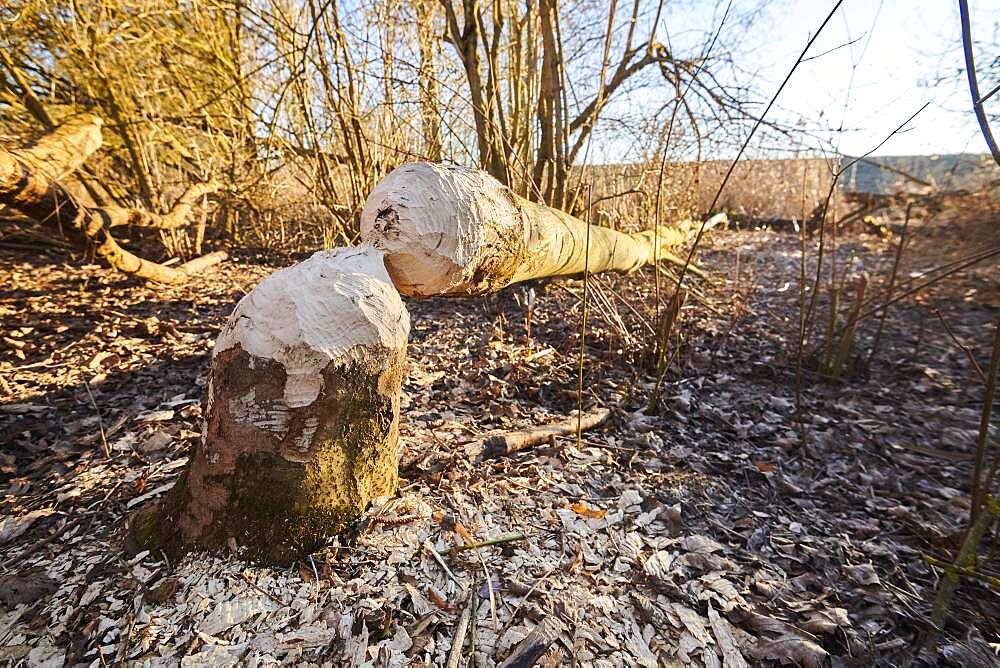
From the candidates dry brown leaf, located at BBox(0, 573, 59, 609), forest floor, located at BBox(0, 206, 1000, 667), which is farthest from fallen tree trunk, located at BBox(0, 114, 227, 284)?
dry brown leaf, located at BBox(0, 573, 59, 609)

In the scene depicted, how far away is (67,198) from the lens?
277 centimetres

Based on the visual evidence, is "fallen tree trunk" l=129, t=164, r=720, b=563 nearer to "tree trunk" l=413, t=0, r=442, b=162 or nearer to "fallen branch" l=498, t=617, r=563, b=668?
"fallen branch" l=498, t=617, r=563, b=668

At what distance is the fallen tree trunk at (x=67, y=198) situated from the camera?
244cm

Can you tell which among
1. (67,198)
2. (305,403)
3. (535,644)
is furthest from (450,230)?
(67,198)

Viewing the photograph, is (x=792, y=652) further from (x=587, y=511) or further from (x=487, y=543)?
(x=487, y=543)

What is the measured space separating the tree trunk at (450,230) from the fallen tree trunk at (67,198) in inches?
93.0

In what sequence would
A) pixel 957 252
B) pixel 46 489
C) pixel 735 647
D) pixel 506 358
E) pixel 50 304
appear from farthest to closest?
pixel 957 252 < pixel 50 304 < pixel 506 358 < pixel 46 489 < pixel 735 647

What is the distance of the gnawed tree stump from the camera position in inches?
47.5

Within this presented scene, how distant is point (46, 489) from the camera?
160 centimetres

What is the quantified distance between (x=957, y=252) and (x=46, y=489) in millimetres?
8299

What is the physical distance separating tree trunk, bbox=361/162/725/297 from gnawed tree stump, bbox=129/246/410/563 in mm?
197

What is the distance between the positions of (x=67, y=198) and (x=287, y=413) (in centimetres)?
286

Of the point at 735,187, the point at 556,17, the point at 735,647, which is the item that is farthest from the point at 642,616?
the point at 735,187

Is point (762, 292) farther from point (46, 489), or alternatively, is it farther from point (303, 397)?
point (46, 489)
